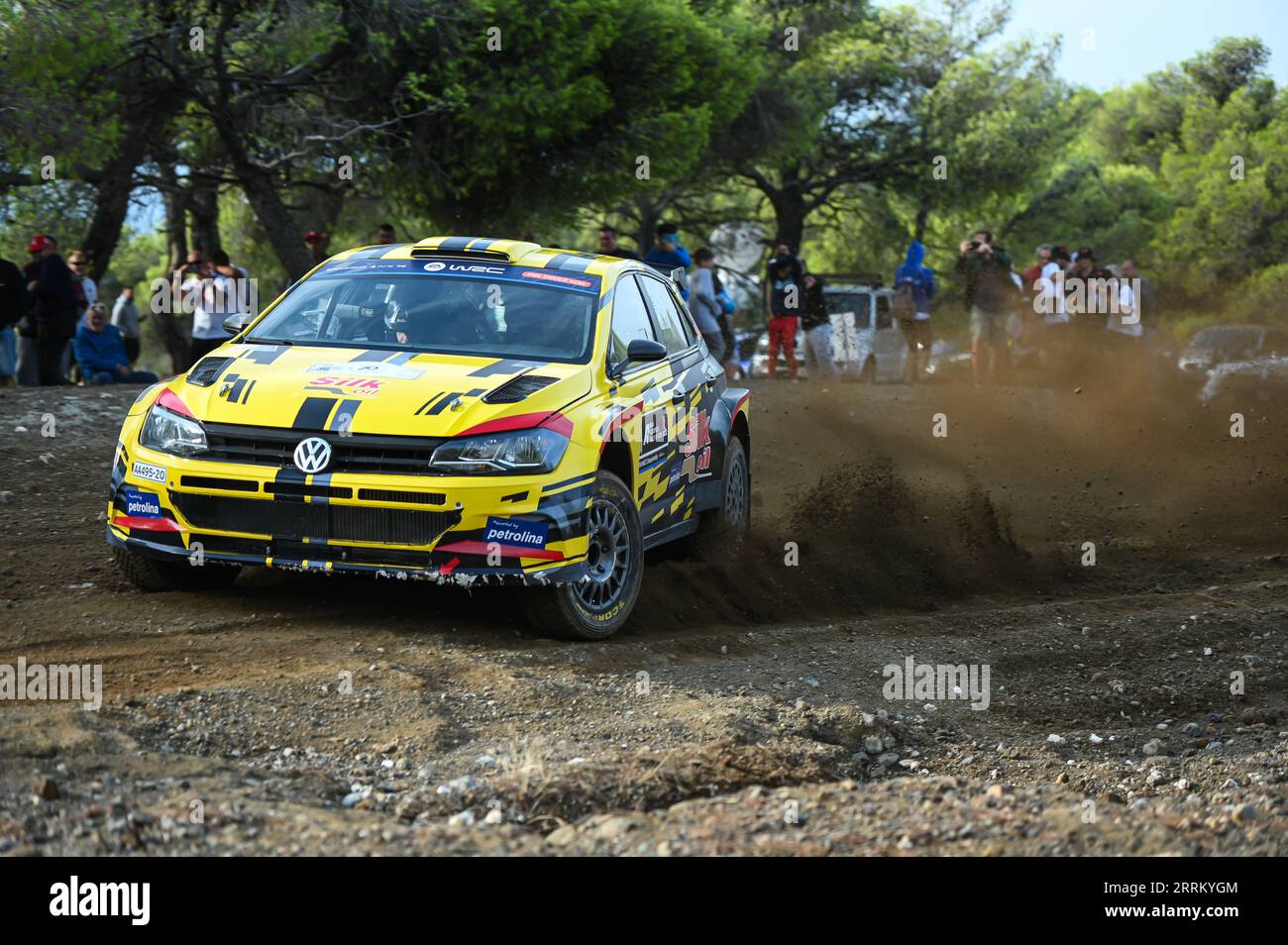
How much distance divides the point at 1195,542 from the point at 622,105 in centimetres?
1312

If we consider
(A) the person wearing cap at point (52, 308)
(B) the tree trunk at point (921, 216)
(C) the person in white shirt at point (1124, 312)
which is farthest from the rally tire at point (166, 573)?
(B) the tree trunk at point (921, 216)

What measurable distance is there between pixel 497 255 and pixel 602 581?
2.18 meters

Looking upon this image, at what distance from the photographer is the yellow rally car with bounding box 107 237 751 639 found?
280 inches

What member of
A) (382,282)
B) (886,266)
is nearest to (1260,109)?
(886,266)

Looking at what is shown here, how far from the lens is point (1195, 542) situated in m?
12.1

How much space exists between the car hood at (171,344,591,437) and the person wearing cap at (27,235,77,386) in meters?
8.73

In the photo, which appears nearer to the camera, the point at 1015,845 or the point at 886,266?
the point at 1015,845

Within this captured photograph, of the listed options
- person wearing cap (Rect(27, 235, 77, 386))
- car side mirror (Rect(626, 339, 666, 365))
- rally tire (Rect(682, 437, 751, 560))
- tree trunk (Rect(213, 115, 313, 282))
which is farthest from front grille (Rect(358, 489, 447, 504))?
tree trunk (Rect(213, 115, 313, 282))

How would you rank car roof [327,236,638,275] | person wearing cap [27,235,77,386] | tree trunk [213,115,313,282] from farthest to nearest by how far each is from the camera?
tree trunk [213,115,313,282] < person wearing cap [27,235,77,386] < car roof [327,236,638,275]

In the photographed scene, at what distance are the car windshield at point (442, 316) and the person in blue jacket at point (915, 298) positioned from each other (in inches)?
518

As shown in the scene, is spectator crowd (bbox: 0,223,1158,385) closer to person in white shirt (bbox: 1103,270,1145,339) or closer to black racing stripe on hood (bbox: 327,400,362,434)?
person in white shirt (bbox: 1103,270,1145,339)

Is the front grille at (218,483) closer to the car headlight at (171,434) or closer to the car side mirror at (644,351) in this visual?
the car headlight at (171,434)

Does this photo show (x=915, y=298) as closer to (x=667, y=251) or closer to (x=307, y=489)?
(x=667, y=251)
